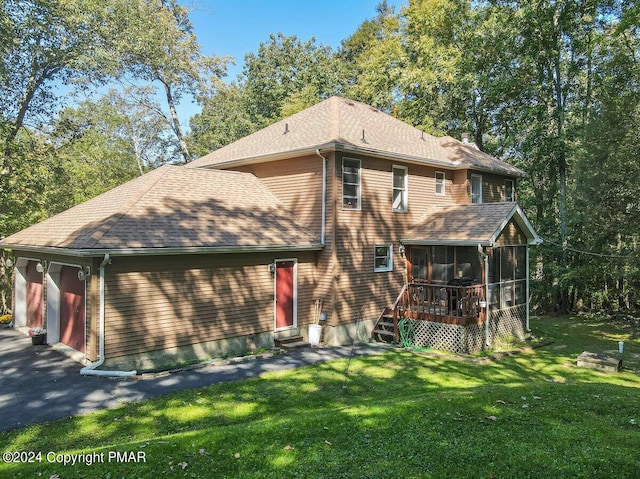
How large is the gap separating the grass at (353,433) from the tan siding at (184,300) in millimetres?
2262

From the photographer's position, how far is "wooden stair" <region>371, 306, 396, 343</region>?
14.0m

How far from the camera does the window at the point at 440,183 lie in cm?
1682

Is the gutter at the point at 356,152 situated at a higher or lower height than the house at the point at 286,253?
higher

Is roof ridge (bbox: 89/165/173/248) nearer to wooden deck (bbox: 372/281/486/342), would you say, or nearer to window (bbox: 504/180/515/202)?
wooden deck (bbox: 372/281/486/342)

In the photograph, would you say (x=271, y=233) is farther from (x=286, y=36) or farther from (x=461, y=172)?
(x=286, y=36)

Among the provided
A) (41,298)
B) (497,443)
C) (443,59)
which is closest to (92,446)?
(497,443)

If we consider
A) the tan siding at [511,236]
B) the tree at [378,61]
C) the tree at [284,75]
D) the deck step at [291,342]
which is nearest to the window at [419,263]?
the tan siding at [511,236]

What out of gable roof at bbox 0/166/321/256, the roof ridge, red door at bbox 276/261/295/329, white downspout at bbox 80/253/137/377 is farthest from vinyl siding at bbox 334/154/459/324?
white downspout at bbox 80/253/137/377

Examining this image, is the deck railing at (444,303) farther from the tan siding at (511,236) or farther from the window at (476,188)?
the window at (476,188)

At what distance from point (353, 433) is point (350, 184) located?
9.09 m

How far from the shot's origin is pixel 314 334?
12992 millimetres

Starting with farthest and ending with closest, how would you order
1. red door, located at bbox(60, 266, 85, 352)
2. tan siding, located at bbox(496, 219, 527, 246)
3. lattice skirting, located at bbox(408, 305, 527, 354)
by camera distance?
tan siding, located at bbox(496, 219, 527, 246) → lattice skirting, located at bbox(408, 305, 527, 354) → red door, located at bbox(60, 266, 85, 352)

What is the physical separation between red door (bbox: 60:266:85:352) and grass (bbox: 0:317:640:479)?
4185 millimetres

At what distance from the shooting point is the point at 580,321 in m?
20.8
